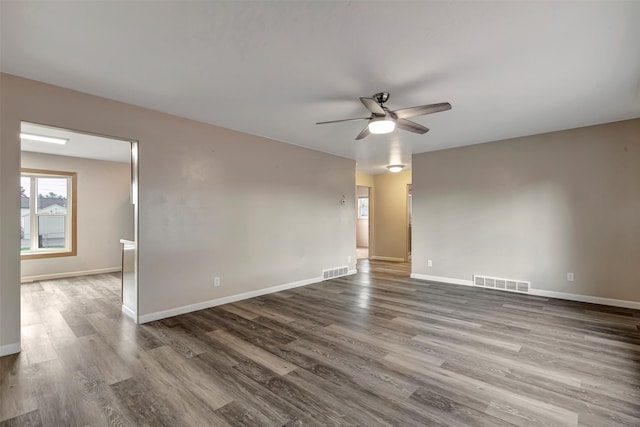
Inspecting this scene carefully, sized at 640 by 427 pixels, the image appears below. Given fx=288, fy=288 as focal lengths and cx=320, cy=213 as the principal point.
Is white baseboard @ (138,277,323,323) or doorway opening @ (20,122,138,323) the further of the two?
doorway opening @ (20,122,138,323)

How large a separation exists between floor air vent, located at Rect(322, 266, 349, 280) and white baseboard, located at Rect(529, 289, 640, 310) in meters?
3.36

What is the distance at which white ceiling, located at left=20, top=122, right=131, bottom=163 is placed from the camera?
4.56m

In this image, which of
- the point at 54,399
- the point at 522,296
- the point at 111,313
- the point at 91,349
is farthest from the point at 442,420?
the point at 111,313

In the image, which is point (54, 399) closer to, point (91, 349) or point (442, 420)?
point (91, 349)

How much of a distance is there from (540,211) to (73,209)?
30.1ft

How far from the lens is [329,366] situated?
249 cm

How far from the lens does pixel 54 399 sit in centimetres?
205

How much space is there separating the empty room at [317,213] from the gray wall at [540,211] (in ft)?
0.10

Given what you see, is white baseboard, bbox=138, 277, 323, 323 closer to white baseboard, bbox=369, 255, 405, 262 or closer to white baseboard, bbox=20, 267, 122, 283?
white baseboard, bbox=369, 255, 405, 262

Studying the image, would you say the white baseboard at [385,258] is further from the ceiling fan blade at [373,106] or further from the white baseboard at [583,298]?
the ceiling fan blade at [373,106]

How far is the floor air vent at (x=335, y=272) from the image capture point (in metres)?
5.96

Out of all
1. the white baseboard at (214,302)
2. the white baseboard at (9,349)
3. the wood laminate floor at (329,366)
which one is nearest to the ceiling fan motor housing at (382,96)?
the wood laminate floor at (329,366)

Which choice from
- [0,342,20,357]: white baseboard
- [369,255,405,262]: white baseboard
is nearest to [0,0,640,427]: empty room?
[0,342,20,357]: white baseboard

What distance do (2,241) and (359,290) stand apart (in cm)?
452
